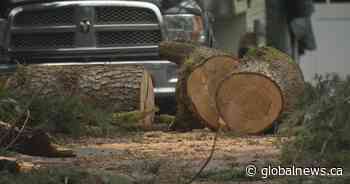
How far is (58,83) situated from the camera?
9727mm

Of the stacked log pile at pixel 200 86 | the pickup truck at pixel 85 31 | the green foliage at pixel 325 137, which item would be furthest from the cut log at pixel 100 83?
the green foliage at pixel 325 137

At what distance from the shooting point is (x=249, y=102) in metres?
9.18

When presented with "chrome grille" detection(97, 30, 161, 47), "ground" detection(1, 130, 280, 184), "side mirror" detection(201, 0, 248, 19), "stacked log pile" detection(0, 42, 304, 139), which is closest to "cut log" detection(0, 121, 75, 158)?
"ground" detection(1, 130, 280, 184)

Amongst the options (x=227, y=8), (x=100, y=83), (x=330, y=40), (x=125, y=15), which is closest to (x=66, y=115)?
(x=100, y=83)

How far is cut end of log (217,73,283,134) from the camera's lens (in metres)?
9.17

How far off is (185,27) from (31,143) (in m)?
4.38

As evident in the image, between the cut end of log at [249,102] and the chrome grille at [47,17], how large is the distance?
2411 mm

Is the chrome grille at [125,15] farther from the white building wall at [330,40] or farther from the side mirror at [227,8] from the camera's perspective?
the white building wall at [330,40]

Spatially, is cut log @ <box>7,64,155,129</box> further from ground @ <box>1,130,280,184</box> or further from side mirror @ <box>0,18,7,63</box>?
side mirror @ <box>0,18,7,63</box>

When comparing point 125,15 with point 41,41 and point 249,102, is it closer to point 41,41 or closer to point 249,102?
point 41,41

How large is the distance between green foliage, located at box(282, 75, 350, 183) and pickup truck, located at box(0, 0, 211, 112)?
407 cm

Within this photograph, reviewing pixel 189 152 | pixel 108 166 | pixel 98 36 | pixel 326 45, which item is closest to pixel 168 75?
pixel 98 36

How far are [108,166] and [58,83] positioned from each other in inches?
127

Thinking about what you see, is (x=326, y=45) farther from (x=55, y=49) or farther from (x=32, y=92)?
(x=32, y=92)
